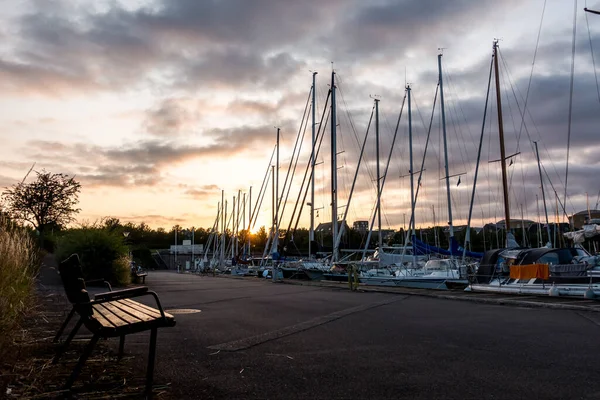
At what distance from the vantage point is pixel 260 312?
461 inches

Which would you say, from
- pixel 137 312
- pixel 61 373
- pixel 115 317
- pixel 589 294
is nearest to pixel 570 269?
pixel 589 294

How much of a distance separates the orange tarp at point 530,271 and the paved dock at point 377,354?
252 inches

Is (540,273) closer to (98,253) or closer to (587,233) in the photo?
(587,233)

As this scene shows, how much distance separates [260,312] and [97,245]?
43.7ft

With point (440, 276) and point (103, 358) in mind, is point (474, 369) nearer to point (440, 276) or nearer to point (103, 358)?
point (103, 358)

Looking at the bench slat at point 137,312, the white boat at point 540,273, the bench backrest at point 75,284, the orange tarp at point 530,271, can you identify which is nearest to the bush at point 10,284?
the bench backrest at point 75,284

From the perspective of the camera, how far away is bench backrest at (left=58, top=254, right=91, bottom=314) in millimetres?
4809

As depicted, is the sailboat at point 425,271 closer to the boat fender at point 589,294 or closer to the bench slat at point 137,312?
the boat fender at point 589,294

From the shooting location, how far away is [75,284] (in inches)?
199

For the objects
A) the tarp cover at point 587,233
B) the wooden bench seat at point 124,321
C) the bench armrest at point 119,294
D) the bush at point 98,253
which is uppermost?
the tarp cover at point 587,233

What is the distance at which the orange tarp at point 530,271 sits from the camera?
58.8 feet

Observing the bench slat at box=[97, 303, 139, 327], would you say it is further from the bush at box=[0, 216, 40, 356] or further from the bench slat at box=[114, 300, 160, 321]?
the bush at box=[0, 216, 40, 356]

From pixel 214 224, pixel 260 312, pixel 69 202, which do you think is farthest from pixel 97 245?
pixel 214 224

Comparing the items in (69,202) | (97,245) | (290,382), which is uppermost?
(69,202)
